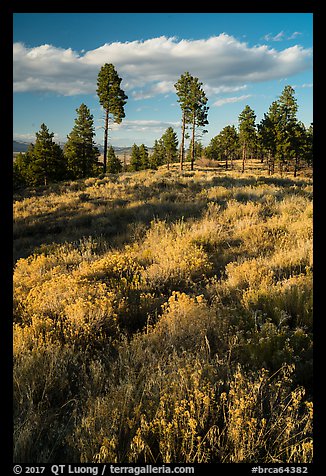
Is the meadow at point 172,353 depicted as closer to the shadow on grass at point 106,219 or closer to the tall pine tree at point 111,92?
the shadow on grass at point 106,219

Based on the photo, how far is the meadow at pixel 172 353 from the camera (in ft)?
7.09

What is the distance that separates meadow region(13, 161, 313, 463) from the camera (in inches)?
85.0

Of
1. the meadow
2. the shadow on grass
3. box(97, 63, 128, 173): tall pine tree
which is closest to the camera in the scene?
the meadow

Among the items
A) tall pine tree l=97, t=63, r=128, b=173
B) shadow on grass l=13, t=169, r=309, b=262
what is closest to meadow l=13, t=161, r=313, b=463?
shadow on grass l=13, t=169, r=309, b=262

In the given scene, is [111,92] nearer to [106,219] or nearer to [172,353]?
[106,219]

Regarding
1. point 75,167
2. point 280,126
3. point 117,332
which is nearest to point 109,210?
point 117,332

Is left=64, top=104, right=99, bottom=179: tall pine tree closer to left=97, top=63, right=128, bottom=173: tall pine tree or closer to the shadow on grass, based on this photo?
left=97, top=63, right=128, bottom=173: tall pine tree

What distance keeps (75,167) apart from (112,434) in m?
47.9

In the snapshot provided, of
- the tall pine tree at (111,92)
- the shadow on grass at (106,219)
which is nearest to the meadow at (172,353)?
the shadow on grass at (106,219)

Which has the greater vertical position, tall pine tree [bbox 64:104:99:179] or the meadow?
tall pine tree [bbox 64:104:99:179]

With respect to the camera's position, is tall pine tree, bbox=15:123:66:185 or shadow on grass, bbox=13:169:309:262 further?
tall pine tree, bbox=15:123:66:185

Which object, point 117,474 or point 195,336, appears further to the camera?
point 195,336
